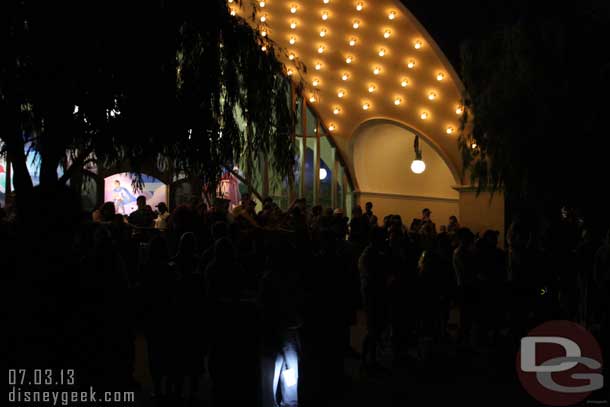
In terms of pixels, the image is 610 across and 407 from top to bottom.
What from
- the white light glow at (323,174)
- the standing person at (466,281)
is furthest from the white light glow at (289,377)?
the white light glow at (323,174)

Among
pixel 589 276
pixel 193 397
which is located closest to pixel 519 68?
pixel 589 276

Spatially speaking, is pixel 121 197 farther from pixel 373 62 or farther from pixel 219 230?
pixel 219 230

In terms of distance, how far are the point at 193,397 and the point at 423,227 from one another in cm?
799

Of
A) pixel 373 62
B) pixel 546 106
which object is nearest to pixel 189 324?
pixel 546 106

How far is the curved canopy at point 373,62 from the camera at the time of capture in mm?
19781

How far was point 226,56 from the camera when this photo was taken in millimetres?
8016

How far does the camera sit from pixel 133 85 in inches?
275

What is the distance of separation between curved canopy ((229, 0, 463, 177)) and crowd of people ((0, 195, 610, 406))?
28.5ft

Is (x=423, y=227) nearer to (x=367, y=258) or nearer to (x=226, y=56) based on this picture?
(x=367, y=258)

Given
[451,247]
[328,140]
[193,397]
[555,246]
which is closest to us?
[193,397]

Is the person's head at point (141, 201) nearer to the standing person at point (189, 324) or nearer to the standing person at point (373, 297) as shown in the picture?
the standing person at point (373, 297)

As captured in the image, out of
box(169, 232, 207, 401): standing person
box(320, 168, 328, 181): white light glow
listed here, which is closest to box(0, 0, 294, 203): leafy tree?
box(169, 232, 207, 401): standing person

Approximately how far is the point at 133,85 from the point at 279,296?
7.98 ft

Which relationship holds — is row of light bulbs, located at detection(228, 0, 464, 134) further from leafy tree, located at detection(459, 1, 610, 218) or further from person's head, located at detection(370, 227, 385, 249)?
person's head, located at detection(370, 227, 385, 249)
